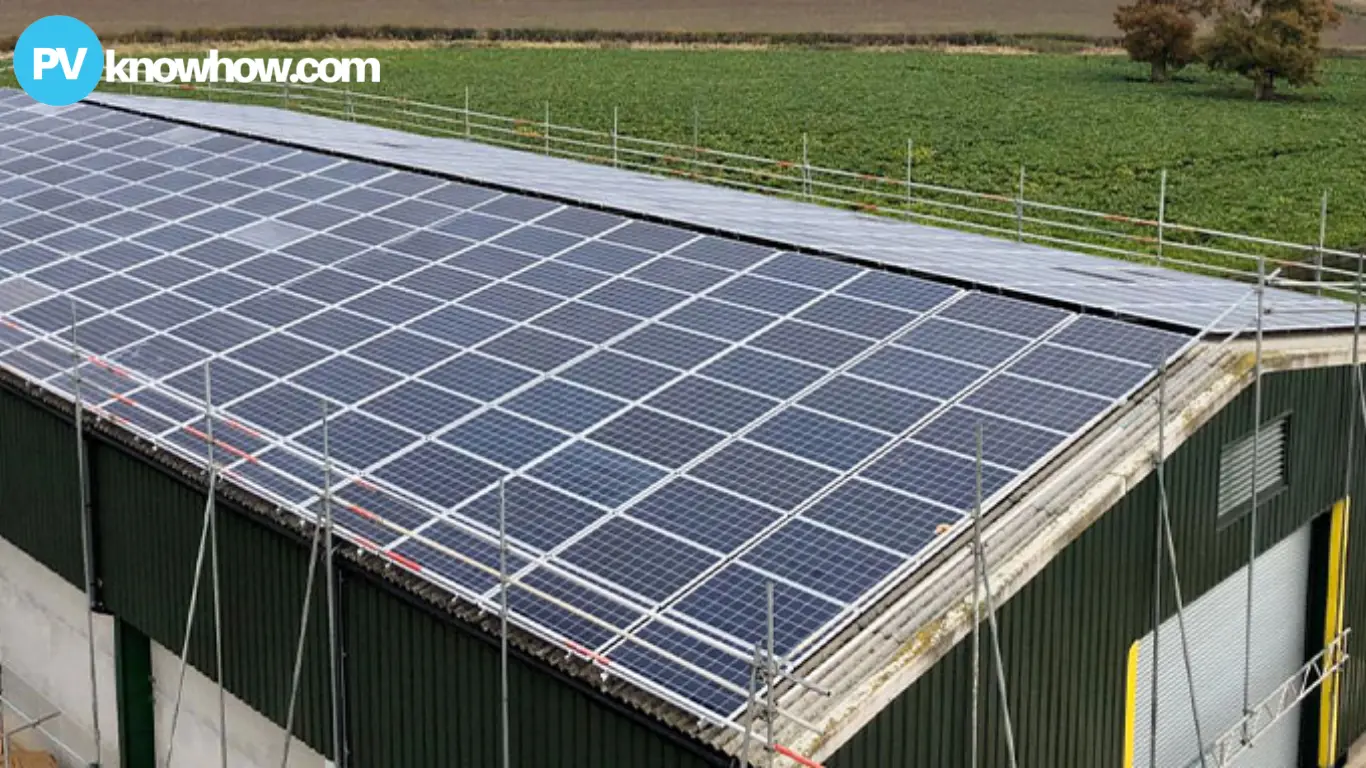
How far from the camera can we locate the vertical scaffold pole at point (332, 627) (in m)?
15.4

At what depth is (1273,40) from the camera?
85250mm

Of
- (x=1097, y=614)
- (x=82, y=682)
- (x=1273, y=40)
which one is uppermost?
(x=1273, y=40)

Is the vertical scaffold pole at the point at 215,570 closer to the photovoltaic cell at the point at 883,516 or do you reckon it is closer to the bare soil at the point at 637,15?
the photovoltaic cell at the point at 883,516

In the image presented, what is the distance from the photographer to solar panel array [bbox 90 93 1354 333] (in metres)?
19.0

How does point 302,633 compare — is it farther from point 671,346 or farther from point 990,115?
point 990,115

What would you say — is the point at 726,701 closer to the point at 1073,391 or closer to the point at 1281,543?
the point at 1073,391

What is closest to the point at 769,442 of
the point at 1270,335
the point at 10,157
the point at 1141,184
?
the point at 1270,335

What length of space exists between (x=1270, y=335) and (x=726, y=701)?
9.24 meters

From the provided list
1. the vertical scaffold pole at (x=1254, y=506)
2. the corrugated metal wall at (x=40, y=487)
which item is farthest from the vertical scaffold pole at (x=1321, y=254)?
the corrugated metal wall at (x=40, y=487)

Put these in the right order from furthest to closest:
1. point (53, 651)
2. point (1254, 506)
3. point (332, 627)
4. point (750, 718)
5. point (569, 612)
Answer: point (53, 651) < point (1254, 506) < point (332, 627) < point (569, 612) < point (750, 718)

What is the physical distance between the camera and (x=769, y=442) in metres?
15.8

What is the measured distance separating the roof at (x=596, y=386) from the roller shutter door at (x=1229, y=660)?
3211mm

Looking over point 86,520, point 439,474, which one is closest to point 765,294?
point 439,474

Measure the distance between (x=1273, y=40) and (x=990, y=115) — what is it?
19.4m
